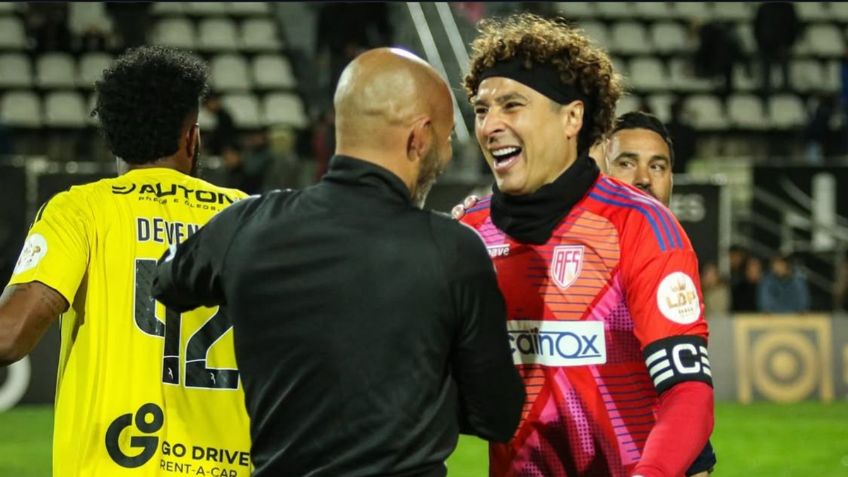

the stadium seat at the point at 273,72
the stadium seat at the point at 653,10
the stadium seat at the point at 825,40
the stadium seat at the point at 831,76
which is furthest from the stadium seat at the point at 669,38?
the stadium seat at the point at 273,72

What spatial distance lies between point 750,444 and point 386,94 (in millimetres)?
8931

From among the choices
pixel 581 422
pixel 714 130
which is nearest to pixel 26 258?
pixel 581 422

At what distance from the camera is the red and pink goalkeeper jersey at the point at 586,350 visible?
3.34 m

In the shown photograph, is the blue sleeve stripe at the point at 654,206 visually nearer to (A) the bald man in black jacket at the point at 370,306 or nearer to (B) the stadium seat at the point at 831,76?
(A) the bald man in black jacket at the point at 370,306

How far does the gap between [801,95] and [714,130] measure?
5.31 feet

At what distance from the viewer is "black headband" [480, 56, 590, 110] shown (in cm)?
344

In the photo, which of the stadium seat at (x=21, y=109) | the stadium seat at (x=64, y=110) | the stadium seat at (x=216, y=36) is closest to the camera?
the stadium seat at (x=21, y=109)

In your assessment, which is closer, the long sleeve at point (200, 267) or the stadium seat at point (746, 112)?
the long sleeve at point (200, 267)

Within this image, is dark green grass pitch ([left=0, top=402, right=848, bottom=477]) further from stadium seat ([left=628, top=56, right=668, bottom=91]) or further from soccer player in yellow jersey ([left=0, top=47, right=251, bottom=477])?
stadium seat ([left=628, top=56, right=668, bottom=91])

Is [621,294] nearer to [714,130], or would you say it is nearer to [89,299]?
[89,299]

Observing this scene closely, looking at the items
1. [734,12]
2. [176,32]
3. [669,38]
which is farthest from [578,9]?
[176,32]

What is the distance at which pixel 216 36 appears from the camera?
18859 mm

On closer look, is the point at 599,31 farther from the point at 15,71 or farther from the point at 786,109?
the point at 15,71

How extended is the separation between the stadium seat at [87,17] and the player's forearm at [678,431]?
15.0 metres
